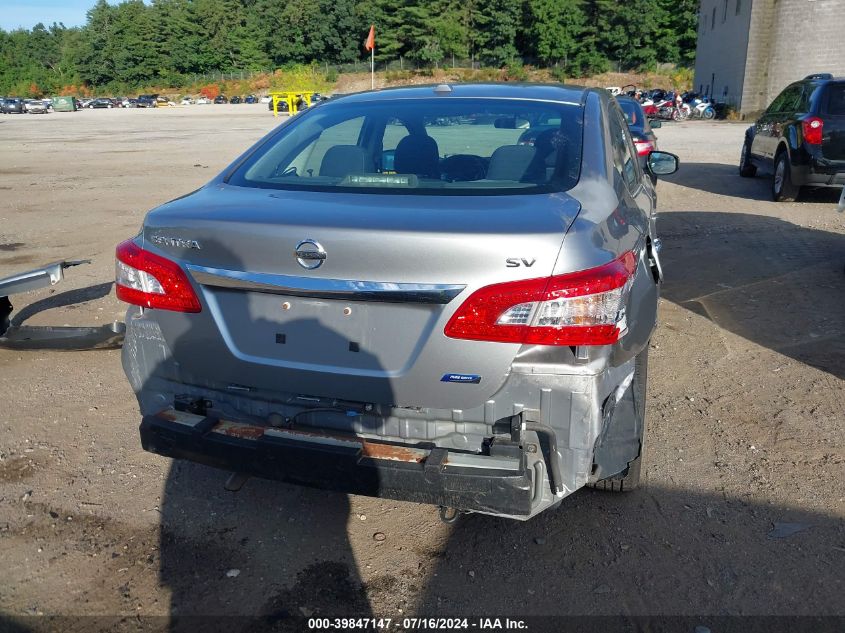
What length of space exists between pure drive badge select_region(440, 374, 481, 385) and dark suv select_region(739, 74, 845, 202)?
9.76 m

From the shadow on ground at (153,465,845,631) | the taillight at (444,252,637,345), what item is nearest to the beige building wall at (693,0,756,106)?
the shadow on ground at (153,465,845,631)

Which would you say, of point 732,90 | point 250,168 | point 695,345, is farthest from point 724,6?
point 250,168

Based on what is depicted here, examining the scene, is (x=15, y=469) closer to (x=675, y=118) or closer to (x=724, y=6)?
(x=675, y=118)

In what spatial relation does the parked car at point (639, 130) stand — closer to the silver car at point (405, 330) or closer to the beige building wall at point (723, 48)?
the silver car at point (405, 330)

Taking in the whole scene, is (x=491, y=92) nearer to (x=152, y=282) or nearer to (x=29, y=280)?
(x=152, y=282)

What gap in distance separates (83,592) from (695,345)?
4.21 metres

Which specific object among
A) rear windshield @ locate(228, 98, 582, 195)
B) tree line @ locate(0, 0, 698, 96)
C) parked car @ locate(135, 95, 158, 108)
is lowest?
parked car @ locate(135, 95, 158, 108)

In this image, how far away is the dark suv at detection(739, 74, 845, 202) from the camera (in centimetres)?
1022

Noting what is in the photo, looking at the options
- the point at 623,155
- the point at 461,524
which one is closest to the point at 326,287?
the point at 461,524

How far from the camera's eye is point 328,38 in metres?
92.5

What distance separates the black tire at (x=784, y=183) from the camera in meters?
11.0

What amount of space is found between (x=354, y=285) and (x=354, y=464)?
23.6 inches

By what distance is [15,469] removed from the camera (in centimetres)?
370

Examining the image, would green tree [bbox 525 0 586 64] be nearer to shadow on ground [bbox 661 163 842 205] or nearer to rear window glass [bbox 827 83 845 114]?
shadow on ground [bbox 661 163 842 205]
